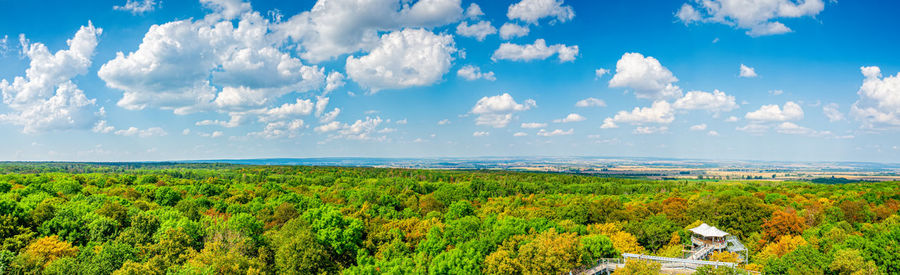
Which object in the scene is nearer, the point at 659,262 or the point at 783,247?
the point at 659,262

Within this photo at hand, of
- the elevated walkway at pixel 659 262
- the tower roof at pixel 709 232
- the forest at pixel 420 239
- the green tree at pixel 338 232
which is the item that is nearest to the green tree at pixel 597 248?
the forest at pixel 420 239

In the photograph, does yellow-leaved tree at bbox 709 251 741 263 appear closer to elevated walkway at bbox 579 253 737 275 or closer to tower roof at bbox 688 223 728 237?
tower roof at bbox 688 223 728 237

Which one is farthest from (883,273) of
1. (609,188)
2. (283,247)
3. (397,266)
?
(609,188)

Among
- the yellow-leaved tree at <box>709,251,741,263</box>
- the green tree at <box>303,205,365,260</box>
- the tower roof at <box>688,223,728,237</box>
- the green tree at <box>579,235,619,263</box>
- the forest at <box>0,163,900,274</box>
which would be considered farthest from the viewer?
the green tree at <box>303,205,365,260</box>

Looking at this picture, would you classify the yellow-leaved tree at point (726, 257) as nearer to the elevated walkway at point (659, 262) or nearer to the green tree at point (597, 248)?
the elevated walkway at point (659, 262)

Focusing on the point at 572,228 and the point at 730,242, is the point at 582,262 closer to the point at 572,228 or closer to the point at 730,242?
the point at 572,228

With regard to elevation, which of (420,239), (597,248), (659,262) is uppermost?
(597,248)

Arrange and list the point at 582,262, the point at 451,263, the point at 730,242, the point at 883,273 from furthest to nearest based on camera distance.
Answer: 1. the point at 730,242
2. the point at 582,262
3. the point at 451,263
4. the point at 883,273

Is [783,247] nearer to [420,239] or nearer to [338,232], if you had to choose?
[420,239]

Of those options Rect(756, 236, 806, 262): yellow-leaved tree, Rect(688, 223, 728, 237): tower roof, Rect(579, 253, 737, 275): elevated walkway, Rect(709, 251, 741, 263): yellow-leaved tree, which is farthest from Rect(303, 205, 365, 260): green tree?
Rect(756, 236, 806, 262): yellow-leaved tree

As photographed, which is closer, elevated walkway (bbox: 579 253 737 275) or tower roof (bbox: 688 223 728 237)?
elevated walkway (bbox: 579 253 737 275)

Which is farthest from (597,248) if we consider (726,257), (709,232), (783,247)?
(783,247)
